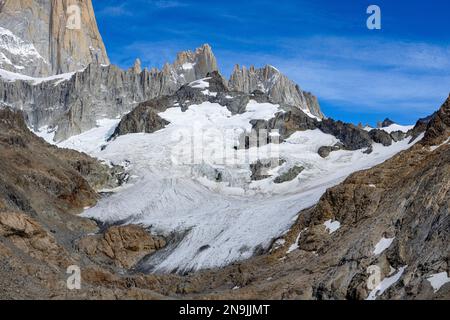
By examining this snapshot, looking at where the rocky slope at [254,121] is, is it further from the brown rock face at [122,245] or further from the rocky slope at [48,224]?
the brown rock face at [122,245]

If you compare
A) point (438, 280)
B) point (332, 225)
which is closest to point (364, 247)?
point (438, 280)

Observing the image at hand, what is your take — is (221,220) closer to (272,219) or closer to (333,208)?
(272,219)

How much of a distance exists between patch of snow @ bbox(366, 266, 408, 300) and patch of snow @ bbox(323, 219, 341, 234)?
1747 centimetres

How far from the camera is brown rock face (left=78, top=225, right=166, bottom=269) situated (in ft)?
303

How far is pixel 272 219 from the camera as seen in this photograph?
8988 cm

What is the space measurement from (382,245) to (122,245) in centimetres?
4488

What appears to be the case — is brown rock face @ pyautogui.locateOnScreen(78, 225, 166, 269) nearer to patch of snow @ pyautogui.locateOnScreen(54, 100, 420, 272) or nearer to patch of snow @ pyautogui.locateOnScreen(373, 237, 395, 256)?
patch of snow @ pyautogui.locateOnScreen(54, 100, 420, 272)

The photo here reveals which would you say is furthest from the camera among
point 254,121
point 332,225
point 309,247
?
point 254,121

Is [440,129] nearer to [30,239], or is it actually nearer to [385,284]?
[385,284]

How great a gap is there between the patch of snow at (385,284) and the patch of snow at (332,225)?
688 inches

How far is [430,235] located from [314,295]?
9460 mm

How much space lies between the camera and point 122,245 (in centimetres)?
9500

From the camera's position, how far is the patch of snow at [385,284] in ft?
168

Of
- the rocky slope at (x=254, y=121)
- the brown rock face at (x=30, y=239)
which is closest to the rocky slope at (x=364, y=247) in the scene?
the brown rock face at (x=30, y=239)
